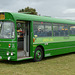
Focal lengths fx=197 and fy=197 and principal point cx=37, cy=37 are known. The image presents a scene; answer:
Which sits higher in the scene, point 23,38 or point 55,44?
point 23,38

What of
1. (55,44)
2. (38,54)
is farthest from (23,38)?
(55,44)

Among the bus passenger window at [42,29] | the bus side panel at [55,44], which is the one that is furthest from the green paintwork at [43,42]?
the bus passenger window at [42,29]

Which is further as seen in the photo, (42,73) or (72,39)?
(72,39)

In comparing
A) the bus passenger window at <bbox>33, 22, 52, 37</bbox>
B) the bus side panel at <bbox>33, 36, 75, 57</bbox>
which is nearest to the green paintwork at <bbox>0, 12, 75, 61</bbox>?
→ the bus side panel at <bbox>33, 36, 75, 57</bbox>

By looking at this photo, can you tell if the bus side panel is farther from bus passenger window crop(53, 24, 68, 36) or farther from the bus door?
the bus door

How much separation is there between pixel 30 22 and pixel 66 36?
14.4ft

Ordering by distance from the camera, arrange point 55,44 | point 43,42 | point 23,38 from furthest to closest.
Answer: point 55,44 → point 43,42 → point 23,38

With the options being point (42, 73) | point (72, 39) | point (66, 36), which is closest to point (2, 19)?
point (42, 73)

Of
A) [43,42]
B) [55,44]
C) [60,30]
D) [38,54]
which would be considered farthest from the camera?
[60,30]

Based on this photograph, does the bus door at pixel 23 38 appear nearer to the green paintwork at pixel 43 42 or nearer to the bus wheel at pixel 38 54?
the green paintwork at pixel 43 42

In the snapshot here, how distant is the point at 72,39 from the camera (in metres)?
15.7

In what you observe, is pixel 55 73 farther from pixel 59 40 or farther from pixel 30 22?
pixel 59 40

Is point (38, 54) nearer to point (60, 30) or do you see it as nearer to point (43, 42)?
point (43, 42)

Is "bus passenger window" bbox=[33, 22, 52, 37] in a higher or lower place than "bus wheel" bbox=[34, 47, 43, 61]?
higher
